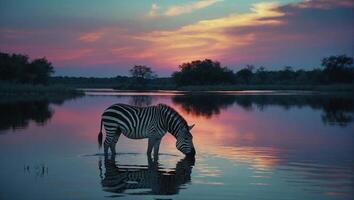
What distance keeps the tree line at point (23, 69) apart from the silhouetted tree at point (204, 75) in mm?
40595

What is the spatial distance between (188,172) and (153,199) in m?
2.45

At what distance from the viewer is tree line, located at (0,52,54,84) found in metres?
64.2

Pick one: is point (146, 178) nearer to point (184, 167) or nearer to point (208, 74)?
point (184, 167)

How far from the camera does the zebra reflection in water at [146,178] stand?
8367 millimetres

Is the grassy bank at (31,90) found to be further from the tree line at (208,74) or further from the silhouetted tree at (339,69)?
the silhouetted tree at (339,69)

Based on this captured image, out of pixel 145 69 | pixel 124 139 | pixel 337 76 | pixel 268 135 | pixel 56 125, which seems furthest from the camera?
pixel 145 69

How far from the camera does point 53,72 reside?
84.2 m

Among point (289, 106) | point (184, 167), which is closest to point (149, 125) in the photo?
point (184, 167)

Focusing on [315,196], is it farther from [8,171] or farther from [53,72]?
[53,72]

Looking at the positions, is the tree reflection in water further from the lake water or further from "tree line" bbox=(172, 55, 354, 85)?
"tree line" bbox=(172, 55, 354, 85)

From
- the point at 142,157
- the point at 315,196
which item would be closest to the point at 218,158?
the point at 142,157

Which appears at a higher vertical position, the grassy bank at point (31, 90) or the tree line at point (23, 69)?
the tree line at point (23, 69)

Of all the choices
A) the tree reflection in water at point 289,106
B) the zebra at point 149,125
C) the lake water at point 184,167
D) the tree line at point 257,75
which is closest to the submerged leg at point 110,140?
the zebra at point 149,125

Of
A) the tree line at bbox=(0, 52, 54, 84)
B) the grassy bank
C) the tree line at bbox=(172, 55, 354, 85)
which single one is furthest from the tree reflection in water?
the tree line at bbox=(172, 55, 354, 85)
